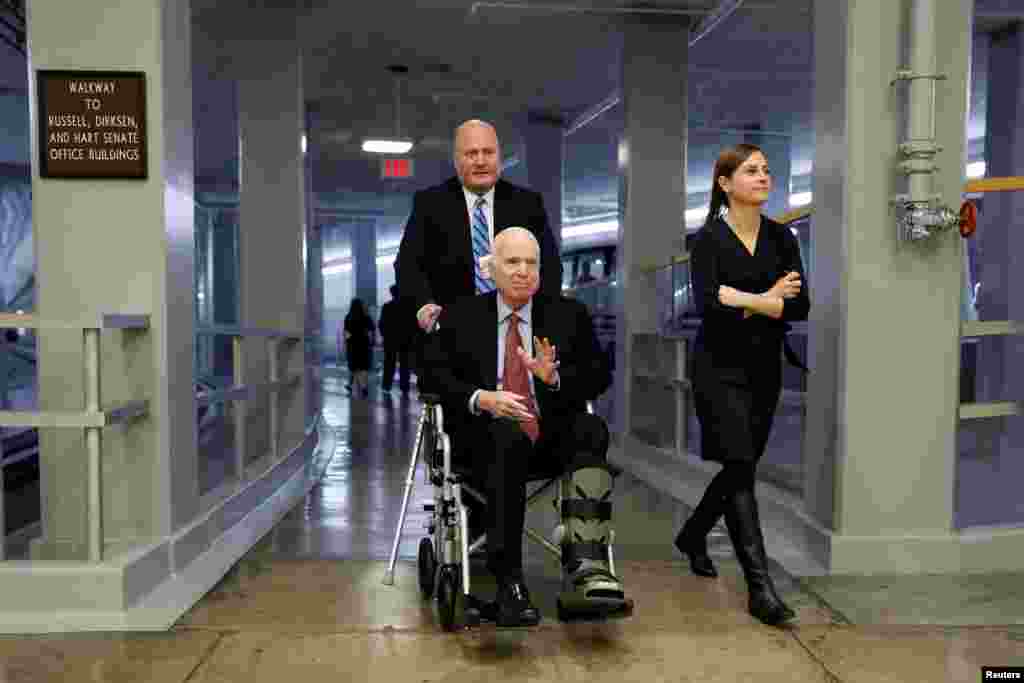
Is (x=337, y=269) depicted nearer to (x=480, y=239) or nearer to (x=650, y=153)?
(x=650, y=153)

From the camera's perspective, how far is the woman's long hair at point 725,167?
3.08 meters

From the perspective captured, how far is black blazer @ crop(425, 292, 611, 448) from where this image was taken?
297cm

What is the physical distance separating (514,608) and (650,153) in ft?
17.2

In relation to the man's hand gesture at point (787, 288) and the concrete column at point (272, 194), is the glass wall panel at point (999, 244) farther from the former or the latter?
the concrete column at point (272, 194)

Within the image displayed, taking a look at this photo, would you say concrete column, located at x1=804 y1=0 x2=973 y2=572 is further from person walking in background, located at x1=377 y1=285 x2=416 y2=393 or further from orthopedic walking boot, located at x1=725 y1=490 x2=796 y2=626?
person walking in background, located at x1=377 y1=285 x2=416 y2=393

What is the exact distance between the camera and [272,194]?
22.1ft

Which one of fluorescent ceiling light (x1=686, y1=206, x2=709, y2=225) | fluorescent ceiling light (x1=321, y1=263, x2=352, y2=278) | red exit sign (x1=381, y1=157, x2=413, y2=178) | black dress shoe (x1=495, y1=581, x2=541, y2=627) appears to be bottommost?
black dress shoe (x1=495, y1=581, x2=541, y2=627)

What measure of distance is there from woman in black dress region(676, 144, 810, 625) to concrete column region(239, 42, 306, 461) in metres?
4.21

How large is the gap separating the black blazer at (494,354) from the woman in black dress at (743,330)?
421 mm

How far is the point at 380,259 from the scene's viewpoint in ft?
82.7

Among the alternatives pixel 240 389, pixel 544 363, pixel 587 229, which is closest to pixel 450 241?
pixel 544 363

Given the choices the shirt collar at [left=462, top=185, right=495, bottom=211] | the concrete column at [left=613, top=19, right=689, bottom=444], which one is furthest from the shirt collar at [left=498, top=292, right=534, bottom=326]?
the concrete column at [left=613, top=19, right=689, bottom=444]

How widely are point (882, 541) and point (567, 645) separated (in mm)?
1473

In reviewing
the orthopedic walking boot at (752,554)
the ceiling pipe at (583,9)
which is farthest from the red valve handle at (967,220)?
the ceiling pipe at (583,9)
